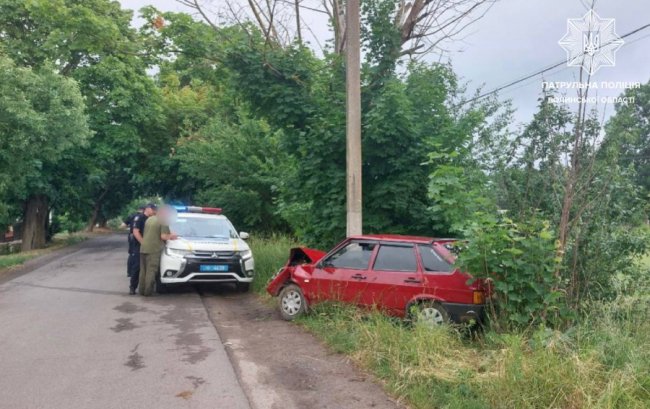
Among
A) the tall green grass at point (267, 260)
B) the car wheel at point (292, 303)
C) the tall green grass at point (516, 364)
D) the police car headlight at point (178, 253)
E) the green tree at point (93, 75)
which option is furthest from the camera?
the green tree at point (93, 75)

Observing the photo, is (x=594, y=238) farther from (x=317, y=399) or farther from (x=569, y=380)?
(x=317, y=399)

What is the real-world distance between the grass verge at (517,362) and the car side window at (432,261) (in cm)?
87

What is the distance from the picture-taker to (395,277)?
24.3 feet

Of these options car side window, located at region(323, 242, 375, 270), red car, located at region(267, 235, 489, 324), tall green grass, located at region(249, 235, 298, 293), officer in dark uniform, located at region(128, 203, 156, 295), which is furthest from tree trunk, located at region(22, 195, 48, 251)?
car side window, located at region(323, 242, 375, 270)

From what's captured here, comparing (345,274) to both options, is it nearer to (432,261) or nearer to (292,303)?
(292,303)

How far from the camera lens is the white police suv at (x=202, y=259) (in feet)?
35.7

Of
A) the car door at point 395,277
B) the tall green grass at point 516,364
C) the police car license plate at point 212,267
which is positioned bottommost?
the tall green grass at point 516,364

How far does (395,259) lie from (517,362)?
3.00 metres

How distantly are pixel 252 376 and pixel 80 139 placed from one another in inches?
538

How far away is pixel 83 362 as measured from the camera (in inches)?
244

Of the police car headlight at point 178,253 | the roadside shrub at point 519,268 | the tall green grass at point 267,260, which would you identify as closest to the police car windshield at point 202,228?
the police car headlight at point 178,253

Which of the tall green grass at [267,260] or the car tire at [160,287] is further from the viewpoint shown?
the tall green grass at [267,260]

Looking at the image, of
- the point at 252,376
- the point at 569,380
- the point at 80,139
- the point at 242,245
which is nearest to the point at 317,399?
the point at 252,376

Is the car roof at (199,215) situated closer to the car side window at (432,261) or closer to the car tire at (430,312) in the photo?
the car side window at (432,261)
